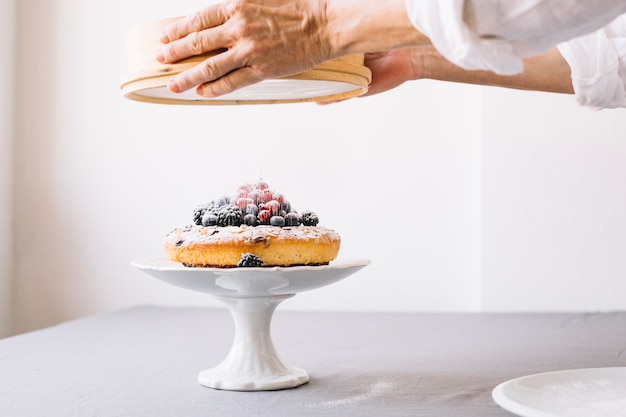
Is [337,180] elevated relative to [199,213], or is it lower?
elevated

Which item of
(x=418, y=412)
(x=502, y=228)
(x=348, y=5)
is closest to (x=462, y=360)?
(x=418, y=412)

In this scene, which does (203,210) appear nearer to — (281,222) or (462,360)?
(281,222)

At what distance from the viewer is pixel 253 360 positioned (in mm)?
1097

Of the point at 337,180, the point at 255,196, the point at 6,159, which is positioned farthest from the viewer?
the point at 6,159

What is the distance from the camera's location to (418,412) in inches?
36.3

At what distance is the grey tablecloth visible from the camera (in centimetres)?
96

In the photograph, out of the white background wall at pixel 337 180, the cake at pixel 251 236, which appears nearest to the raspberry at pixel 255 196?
the cake at pixel 251 236

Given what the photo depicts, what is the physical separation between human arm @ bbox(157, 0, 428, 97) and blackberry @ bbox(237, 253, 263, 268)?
0.76 feet

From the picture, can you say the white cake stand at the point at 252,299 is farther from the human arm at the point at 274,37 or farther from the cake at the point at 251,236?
the human arm at the point at 274,37

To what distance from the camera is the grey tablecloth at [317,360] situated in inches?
37.9

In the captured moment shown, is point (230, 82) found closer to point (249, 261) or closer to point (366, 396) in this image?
point (249, 261)

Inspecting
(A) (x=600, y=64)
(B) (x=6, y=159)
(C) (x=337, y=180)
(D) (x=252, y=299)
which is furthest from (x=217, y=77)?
(B) (x=6, y=159)

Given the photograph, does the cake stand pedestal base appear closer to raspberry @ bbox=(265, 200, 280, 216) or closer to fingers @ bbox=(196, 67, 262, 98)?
raspberry @ bbox=(265, 200, 280, 216)

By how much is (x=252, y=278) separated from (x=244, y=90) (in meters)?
0.28
